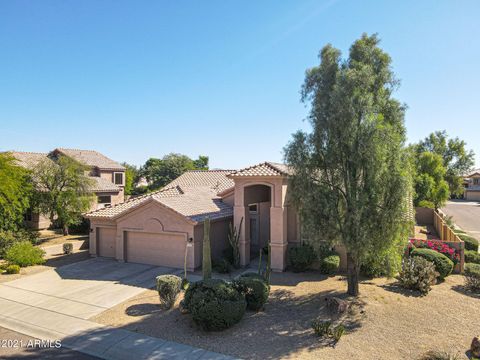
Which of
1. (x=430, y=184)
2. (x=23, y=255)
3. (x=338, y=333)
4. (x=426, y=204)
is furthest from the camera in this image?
(x=430, y=184)

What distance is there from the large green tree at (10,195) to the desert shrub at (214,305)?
17760 mm

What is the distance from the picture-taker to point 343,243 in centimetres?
1150

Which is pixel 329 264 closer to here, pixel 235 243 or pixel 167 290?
pixel 235 243

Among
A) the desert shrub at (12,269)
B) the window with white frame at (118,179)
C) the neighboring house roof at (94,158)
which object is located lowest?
the desert shrub at (12,269)

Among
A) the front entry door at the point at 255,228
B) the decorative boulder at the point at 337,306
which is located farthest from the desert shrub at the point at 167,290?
the front entry door at the point at 255,228

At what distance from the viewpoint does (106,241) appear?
782 inches

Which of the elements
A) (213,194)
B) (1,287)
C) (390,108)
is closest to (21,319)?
(1,287)

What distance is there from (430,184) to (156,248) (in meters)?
33.3

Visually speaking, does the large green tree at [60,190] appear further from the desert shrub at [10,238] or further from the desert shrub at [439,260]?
the desert shrub at [439,260]

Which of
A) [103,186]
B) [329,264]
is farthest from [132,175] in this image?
[329,264]

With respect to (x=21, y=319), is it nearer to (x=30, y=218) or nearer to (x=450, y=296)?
(x=450, y=296)

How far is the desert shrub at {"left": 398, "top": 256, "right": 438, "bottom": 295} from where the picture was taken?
1297cm

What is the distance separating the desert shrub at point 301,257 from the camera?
16.2 metres

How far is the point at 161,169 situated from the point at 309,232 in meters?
49.2
